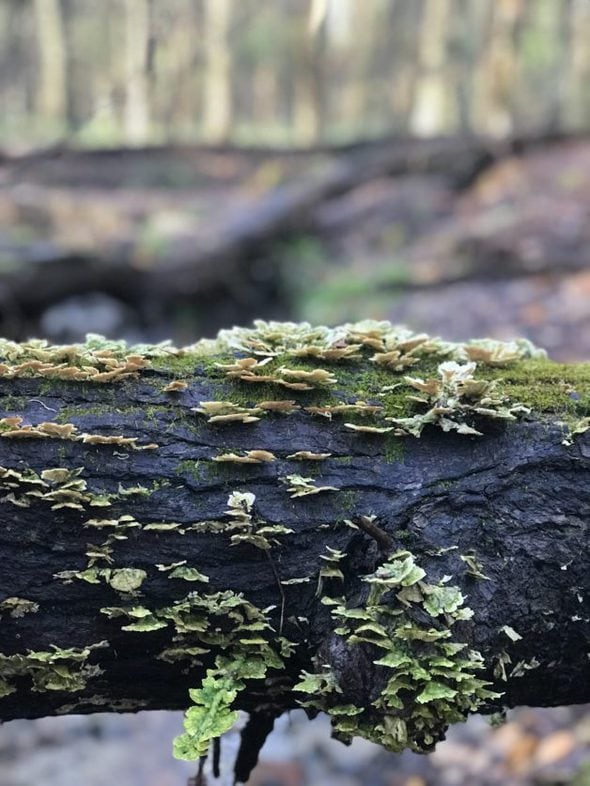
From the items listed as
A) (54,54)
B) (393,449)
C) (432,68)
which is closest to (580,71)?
(432,68)

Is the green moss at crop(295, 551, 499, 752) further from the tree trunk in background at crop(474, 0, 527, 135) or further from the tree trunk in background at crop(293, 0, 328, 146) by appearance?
the tree trunk in background at crop(293, 0, 328, 146)

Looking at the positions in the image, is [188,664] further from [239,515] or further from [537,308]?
[537,308]

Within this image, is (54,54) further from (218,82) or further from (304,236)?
(304,236)

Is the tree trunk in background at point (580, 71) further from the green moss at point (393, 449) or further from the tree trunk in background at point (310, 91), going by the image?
the green moss at point (393, 449)

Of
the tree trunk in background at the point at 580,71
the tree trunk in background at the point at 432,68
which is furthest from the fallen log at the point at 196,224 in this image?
the tree trunk in background at the point at 580,71

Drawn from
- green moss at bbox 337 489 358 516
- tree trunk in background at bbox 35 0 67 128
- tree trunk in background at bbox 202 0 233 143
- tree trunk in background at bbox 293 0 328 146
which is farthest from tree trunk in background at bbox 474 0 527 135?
green moss at bbox 337 489 358 516

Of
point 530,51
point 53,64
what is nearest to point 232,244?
point 53,64
